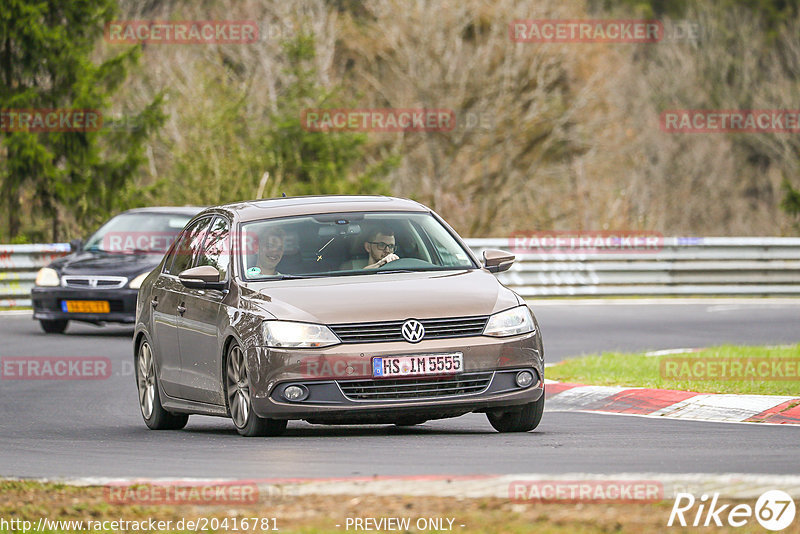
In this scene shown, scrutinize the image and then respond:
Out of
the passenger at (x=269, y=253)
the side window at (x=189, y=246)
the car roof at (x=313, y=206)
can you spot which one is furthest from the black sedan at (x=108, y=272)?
the passenger at (x=269, y=253)

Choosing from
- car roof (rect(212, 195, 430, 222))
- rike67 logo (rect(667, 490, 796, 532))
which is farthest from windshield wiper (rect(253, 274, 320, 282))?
rike67 logo (rect(667, 490, 796, 532))

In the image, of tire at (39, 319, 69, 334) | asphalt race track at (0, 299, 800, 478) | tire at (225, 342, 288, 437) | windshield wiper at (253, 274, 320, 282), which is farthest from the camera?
tire at (39, 319, 69, 334)

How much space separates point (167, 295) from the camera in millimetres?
11562

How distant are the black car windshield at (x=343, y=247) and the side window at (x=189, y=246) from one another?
0.87m

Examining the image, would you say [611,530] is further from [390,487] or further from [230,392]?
[230,392]

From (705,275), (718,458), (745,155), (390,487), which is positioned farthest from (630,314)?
(745,155)

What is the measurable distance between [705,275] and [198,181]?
10244mm

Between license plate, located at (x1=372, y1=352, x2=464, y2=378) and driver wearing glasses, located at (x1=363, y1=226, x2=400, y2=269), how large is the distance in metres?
1.16

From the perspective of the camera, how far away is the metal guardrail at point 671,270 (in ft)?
89.9

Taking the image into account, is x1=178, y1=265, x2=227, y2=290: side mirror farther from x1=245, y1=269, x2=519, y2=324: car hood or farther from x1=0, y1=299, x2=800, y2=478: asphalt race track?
x1=0, y1=299, x2=800, y2=478: asphalt race track

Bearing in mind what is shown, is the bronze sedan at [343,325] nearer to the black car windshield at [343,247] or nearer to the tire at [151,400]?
the black car windshield at [343,247]

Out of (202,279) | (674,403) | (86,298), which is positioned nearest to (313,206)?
(202,279)

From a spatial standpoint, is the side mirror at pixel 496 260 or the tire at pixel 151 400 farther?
the tire at pixel 151 400

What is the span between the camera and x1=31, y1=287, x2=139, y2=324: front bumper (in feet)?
65.0
